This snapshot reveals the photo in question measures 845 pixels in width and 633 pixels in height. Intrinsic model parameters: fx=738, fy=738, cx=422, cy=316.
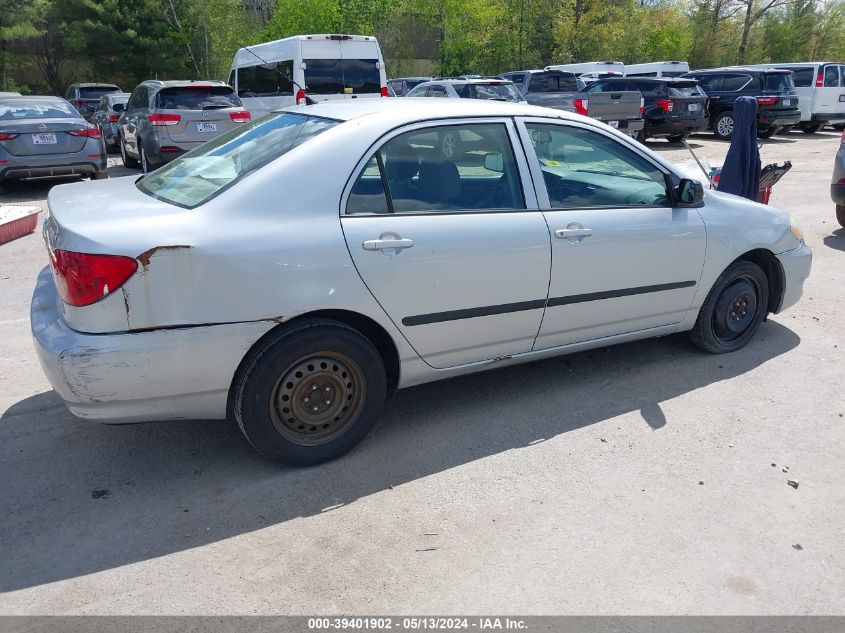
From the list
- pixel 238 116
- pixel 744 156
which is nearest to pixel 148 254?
pixel 744 156

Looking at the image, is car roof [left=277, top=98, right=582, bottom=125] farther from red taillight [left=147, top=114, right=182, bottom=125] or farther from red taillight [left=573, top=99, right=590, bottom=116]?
red taillight [left=573, top=99, right=590, bottom=116]

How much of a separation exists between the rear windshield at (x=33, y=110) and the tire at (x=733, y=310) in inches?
385

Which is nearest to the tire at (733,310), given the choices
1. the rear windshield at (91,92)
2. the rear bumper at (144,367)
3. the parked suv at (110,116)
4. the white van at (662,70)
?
the rear bumper at (144,367)

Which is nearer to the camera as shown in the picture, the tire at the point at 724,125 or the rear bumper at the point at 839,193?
the rear bumper at the point at 839,193

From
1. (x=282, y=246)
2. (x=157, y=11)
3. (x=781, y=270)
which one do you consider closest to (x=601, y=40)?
(x=157, y=11)

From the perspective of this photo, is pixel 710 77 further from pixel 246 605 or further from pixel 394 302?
pixel 246 605

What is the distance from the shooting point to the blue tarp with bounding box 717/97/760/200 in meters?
6.63

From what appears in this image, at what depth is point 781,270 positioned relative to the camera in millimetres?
5051

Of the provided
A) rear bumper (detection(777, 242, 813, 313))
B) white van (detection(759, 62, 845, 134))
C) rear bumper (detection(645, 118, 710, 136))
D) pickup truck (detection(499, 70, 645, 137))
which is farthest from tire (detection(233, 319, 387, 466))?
white van (detection(759, 62, 845, 134))

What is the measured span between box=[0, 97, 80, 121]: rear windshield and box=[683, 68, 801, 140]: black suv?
15.2 metres

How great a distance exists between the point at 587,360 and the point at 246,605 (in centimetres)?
295

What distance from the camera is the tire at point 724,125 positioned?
1962 cm

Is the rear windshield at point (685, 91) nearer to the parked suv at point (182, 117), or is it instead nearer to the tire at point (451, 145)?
the parked suv at point (182, 117)

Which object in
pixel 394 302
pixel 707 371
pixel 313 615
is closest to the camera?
pixel 313 615
